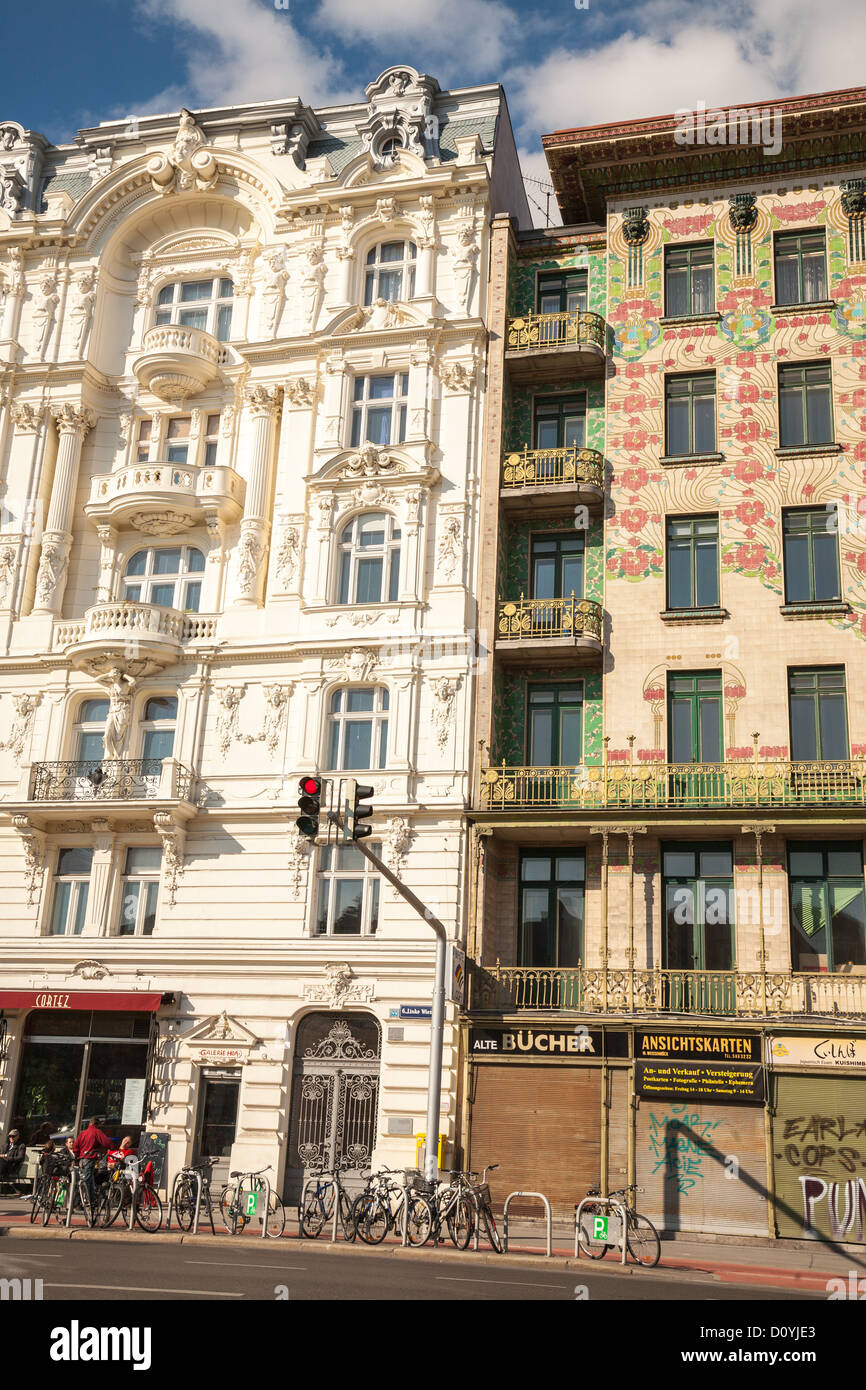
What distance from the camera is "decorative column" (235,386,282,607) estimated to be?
32469 millimetres

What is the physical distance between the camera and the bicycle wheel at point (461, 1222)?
67.7 feet

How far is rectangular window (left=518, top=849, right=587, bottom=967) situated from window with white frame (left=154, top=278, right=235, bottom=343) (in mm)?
17230

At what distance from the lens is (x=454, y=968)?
85.9 feet

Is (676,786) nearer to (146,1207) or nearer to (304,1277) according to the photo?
(146,1207)

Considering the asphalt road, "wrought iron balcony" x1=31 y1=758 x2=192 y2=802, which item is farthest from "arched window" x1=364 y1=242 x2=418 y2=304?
the asphalt road

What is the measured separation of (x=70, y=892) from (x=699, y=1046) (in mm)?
15219

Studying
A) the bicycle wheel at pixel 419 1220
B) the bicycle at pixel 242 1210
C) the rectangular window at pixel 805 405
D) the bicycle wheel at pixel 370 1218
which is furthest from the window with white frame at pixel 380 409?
the bicycle wheel at pixel 419 1220

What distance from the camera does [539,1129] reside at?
2608 centimetres

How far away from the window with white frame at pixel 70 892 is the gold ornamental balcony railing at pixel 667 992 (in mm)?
9944

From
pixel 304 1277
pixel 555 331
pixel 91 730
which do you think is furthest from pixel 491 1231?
pixel 555 331

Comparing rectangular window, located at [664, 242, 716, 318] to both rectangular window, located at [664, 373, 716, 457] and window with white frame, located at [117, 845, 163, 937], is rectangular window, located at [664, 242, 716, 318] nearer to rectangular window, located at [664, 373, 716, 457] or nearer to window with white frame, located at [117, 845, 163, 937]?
rectangular window, located at [664, 373, 716, 457]

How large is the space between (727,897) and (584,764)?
14.2ft

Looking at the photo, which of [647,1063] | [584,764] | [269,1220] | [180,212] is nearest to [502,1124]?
[647,1063]
